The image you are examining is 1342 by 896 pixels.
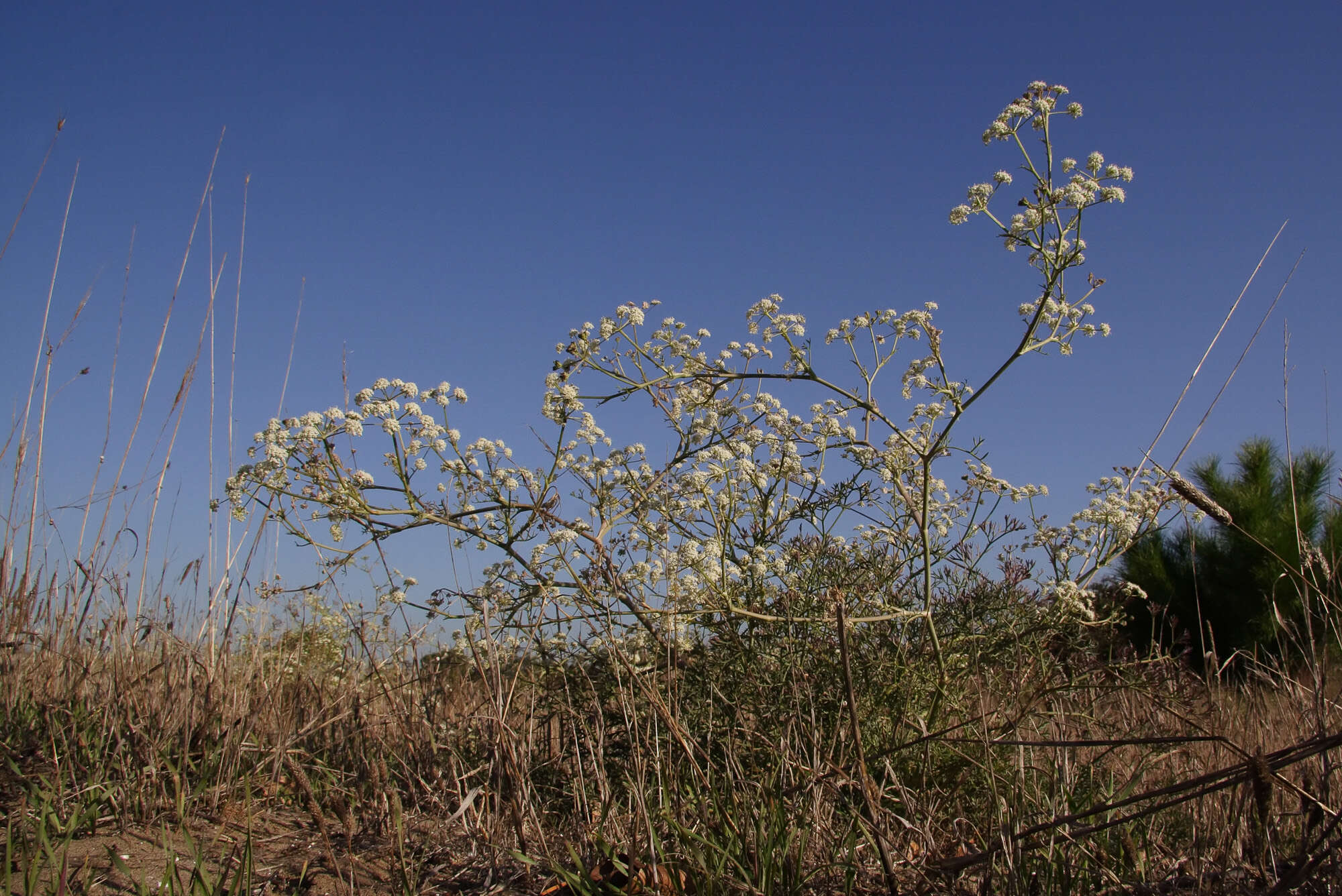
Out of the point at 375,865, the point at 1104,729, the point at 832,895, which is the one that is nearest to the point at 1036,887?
the point at 832,895

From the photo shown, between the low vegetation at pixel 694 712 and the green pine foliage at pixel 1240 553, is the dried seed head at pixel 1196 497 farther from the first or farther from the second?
the green pine foliage at pixel 1240 553

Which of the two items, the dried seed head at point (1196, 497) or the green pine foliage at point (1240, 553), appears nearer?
the dried seed head at point (1196, 497)

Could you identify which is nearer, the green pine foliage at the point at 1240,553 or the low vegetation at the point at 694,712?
the low vegetation at the point at 694,712

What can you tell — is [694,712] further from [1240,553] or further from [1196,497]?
[1240,553]

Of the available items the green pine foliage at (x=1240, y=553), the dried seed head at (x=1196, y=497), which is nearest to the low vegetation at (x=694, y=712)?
the dried seed head at (x=1196, y=497)

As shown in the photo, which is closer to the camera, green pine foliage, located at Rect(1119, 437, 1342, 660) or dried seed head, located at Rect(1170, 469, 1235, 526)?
dried seed head, located at Rect(1170, 469, 1235, 526)

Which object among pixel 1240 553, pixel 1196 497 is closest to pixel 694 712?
pixel 1196 497

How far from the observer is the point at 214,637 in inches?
147

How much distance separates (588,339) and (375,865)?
8.06 feet

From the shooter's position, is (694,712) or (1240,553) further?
(1240,553)

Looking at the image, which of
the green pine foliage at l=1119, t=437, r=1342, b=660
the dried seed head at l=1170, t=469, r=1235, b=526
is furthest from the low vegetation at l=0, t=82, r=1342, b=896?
the green pine foliage at l=1119, t=437, r=1342, b=660

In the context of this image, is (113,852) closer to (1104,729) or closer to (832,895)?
(832,895)

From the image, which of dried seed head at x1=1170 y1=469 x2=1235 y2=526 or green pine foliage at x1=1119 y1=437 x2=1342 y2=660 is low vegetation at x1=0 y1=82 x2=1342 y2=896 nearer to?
dried seed head at x1=1170 y1=469 x2=1235 y2=526

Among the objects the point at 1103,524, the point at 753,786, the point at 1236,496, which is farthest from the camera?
the point at 1236,496
